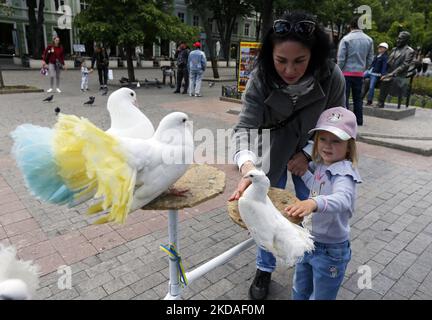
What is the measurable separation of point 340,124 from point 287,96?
1.29 feet

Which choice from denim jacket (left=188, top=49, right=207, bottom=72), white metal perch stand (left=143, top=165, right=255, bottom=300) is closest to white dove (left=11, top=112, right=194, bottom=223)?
white metal perch stand (left=143, top=165, right=255, bottom=300)

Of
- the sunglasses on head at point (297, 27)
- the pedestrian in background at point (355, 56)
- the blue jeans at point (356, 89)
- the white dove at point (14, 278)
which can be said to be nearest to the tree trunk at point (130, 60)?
the pedestrian in background at point (355, 56)

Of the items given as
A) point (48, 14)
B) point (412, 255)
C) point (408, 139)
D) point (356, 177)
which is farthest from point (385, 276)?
point (48, 14)

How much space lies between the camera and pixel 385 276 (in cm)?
268

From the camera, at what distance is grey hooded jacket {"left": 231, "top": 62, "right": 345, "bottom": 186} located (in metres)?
1.93

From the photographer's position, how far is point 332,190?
Answer: 1678 mm

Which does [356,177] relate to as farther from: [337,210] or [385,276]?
[385,276]

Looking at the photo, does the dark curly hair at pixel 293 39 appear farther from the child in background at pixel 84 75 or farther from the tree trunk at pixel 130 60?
the tree trunk at pixel 130 60

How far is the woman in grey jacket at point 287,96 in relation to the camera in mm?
1717

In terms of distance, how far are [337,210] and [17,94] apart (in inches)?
482

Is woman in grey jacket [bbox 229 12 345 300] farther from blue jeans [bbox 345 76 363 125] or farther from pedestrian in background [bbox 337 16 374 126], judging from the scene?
blue jeans [bbox 345 76 363 125]

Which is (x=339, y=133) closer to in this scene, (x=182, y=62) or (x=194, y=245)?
(x=194, y=245)

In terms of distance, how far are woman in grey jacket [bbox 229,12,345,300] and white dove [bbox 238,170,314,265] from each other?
196 millimetres

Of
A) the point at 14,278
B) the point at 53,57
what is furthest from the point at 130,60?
the point at 14,278
